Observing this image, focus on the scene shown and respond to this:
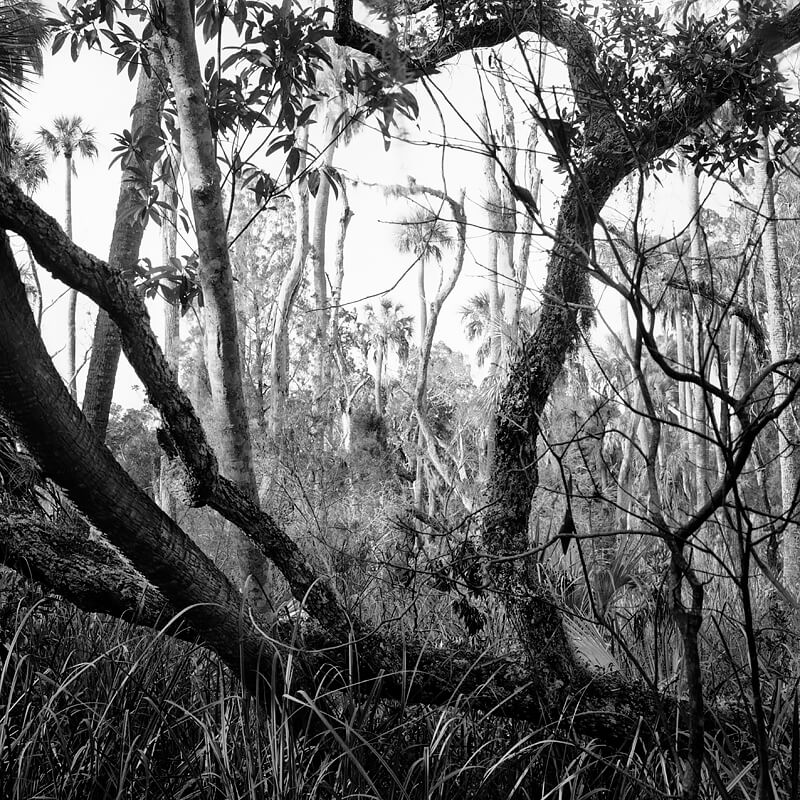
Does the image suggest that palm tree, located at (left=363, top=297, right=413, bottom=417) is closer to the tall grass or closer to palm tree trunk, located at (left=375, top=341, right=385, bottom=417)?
palm tree trunk, located at (left=375, top=341, right=385, bottom=417)

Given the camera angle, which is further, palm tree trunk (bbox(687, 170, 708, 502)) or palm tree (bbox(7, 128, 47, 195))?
palm tree (bbox(7, 128, 47, 195))

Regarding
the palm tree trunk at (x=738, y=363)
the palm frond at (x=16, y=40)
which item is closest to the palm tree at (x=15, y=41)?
the palm frond at (x=16, y=40)

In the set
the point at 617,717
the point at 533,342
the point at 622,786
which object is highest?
the point at 533,342

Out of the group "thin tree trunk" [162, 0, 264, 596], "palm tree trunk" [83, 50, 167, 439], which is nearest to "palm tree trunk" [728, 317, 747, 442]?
"thin tree trunk" [162, 0, 264, 596]

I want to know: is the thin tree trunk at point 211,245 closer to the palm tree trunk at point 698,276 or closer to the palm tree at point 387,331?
the palm tree trunk at point 698,276

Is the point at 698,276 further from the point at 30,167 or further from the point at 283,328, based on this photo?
the point at 30,167

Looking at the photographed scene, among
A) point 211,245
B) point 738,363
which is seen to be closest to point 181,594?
point 211,245

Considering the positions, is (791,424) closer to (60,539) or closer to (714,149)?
(714,149)

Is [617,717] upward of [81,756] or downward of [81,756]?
upward

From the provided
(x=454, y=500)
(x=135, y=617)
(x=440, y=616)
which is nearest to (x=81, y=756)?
(x=135, y=617)

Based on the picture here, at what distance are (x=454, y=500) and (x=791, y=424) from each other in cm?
431

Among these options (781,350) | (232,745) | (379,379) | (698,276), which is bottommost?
(232,745)

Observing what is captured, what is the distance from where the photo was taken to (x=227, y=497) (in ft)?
8.94

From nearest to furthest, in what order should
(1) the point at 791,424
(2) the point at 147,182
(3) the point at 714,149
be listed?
(3) the point at 714,149 → (2) the point at 147,182 → (1) the point at 791,424
